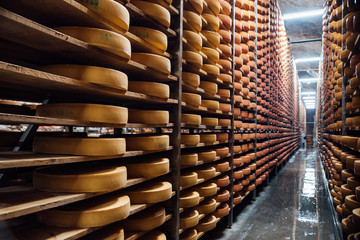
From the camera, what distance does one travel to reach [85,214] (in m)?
1.44

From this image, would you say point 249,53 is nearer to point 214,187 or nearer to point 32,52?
point 214,187

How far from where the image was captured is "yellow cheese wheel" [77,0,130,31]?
1456 millimetres

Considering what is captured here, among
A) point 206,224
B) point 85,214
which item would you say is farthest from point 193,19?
point 206,224

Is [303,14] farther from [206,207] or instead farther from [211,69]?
[206,207]

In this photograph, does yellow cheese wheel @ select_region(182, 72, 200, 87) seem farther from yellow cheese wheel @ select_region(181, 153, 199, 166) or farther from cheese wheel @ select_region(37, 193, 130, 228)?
cheese wheel @ select_region(37, 193, 130, 228)

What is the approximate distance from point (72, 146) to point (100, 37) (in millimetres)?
591

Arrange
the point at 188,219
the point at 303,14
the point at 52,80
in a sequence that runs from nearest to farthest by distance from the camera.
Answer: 1. the point at 52,80
2. the point at 188,219
3. the point at 303,14

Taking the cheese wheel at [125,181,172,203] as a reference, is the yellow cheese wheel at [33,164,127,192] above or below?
above

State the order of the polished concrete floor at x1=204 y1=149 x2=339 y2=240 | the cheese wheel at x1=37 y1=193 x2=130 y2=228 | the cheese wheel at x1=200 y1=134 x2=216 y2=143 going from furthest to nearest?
the polished concrete floor at x1=204 y1=149 x2=339 y2=240 → the cheese wheel at x1=200 y1=134 x2=216 y2=143 → the cheese wheel at x1=37 y1=193 x2=130 y2=228

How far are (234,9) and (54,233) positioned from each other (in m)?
3.37

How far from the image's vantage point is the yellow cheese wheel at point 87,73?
4.77ft

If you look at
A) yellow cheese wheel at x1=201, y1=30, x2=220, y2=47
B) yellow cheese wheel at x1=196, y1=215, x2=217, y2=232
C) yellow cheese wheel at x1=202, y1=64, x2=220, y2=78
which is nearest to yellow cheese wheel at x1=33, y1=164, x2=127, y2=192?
yellow cheese wheel at x1=196, y1=215, x2=217, y2=232

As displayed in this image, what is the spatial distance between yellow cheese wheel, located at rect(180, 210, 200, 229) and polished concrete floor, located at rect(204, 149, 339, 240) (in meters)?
0.68

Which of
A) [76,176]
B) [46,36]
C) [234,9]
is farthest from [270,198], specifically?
[46,36]
